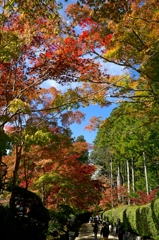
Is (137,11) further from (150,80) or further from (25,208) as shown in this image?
(25,208)

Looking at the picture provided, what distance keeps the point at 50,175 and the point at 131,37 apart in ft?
28.5

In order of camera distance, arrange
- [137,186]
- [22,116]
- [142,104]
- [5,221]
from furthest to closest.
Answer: [137,186] < [22,116] < [142,104] < [5,221]

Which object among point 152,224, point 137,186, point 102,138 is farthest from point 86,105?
point 137,186

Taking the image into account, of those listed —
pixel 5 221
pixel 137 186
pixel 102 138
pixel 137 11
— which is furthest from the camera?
pixel 137 186

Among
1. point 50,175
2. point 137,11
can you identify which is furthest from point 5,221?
point 137,11

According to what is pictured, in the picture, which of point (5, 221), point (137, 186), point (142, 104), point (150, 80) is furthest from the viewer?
point (137, 186)

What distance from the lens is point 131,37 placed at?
29.8ft

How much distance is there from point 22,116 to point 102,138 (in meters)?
16.2

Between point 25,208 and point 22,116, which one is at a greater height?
point 22,116

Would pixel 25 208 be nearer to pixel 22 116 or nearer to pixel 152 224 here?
pixel 22 116

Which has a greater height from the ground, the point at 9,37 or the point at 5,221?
the point at 9,37

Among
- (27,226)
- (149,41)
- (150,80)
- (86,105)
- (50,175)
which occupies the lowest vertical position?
(27,226)

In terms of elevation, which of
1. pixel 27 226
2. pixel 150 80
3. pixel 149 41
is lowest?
pixel 27 226

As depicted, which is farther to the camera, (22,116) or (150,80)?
(22,116)
